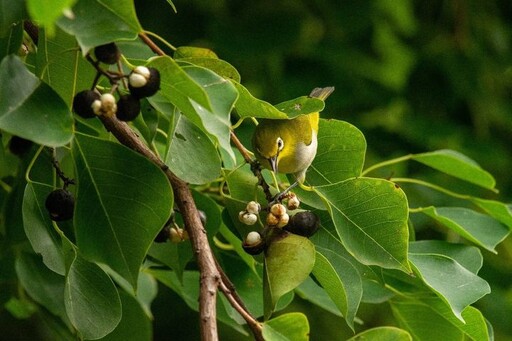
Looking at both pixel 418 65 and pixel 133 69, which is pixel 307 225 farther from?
pixel 418 65

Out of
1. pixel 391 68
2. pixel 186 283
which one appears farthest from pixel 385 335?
pixel 391 68

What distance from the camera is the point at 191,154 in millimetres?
1096

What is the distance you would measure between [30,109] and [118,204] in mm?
159

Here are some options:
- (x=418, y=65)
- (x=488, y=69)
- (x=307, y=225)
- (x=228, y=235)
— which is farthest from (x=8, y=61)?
(x=488, y=69)

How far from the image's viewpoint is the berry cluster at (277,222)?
43.5 inches

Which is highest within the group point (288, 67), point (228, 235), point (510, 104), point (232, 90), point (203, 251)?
point (232, 90)

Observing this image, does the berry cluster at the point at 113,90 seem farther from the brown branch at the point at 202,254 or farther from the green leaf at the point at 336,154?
the green leaf at the point at 336,154

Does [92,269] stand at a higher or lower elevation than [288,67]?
higher

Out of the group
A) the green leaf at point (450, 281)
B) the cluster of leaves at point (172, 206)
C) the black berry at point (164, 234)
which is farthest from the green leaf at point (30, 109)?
the green leaf at point (450, 281)

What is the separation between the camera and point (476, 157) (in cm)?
269

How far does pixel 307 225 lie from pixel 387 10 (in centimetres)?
197

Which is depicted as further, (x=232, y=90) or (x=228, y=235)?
(x=228, y=235)

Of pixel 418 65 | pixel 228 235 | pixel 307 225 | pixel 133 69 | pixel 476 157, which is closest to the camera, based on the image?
pixel 133 69

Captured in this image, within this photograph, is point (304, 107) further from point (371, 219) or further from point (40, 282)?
point (40, 282)
